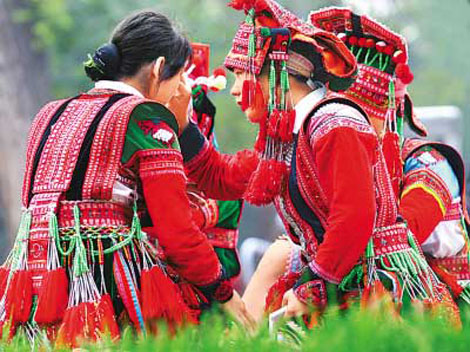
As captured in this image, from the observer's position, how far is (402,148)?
12.9 feet

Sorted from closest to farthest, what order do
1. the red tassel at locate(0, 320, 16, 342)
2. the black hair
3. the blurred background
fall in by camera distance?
the red tassel at locate(0, 320, 16, 342), the black hair, the blurred background

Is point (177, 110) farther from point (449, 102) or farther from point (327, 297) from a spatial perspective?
point (449, 102)

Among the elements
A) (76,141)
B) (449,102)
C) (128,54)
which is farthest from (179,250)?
(449,102)

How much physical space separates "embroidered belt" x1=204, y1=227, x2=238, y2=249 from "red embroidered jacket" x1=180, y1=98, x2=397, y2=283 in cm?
92

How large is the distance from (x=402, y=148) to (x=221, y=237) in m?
0.94

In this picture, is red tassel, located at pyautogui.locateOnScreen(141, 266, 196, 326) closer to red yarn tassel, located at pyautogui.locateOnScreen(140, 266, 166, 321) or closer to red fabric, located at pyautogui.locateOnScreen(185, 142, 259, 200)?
red yarn tassel, located at pyautogui.locateOnScreen(140, 266, 166, 321)

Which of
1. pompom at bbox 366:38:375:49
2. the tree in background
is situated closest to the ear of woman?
pompom at bbox 366:38:375:49

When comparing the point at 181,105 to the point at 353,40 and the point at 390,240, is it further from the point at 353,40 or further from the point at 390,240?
the point at 390,240

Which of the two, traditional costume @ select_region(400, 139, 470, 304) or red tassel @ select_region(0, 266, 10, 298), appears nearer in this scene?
red tassel @ select_region(0, 266, 10, 298)

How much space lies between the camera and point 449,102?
97.0 ft

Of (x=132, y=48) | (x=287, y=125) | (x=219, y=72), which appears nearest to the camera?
(x=287, y=125)

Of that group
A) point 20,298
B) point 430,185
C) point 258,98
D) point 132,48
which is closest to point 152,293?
point 20,298

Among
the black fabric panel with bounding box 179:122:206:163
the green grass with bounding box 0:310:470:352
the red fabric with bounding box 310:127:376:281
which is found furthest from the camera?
the black fabric panel with bounding box 179:122:206:163

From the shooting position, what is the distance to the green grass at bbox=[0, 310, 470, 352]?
1.91 meters
